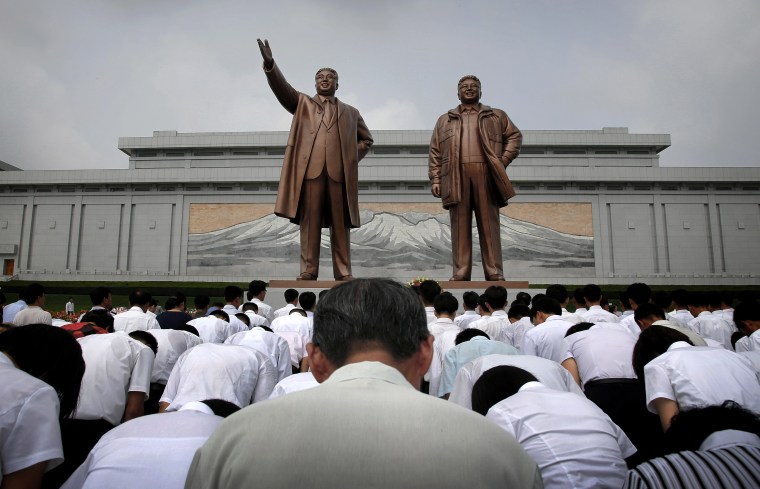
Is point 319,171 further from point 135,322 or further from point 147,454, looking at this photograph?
point 147,454

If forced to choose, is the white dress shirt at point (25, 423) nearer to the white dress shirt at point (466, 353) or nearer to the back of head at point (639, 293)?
the white dress shirt at point (466, 353)

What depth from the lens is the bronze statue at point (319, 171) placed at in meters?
7.45

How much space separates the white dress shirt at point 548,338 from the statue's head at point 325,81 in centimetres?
480

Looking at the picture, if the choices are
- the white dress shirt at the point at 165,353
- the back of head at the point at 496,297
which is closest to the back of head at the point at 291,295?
the back of head at the point at 496,297

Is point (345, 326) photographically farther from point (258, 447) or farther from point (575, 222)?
point (575, 222)

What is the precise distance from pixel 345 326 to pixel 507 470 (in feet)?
1.58

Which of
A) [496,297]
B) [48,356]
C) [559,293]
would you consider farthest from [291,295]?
[48,356]

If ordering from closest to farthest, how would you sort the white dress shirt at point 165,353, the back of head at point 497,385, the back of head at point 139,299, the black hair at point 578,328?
the back of head at point 497,385
the black hair at point 578,328
the white dress shirt at point 165,353
the back of head at point 139,299

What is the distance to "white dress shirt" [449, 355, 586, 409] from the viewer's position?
2357mm

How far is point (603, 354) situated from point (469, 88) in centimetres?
576

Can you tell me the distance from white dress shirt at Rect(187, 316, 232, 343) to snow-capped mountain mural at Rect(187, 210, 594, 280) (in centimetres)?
1791

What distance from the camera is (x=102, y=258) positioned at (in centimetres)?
2456

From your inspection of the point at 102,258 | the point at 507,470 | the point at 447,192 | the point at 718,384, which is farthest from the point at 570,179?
the point at 507,470

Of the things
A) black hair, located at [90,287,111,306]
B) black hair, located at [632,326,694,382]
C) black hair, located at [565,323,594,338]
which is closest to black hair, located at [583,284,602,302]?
black hair, located at [565,323,594,338]
